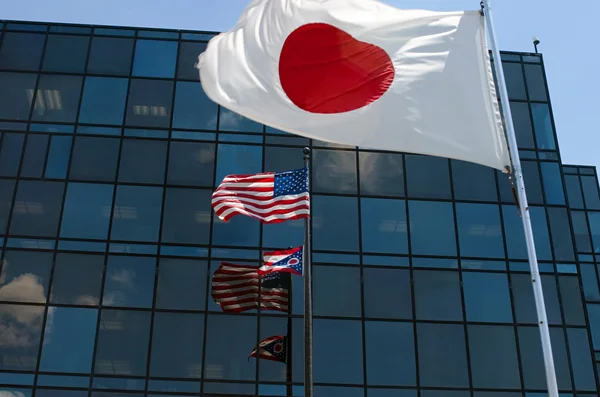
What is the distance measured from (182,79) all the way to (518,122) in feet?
36.2

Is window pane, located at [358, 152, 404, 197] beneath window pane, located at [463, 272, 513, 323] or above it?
above

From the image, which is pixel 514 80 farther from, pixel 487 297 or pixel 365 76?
pixel 365 76

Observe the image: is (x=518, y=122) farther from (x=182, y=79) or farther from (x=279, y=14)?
(x=279, y=14)

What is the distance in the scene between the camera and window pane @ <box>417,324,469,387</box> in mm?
19375

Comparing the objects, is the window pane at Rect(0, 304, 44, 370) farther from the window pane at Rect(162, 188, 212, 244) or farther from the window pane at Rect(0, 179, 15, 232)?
the window pane at Rect(162, 188, 212, 244)

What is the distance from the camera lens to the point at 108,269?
794 inches

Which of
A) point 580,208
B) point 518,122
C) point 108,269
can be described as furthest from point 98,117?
point 580,208

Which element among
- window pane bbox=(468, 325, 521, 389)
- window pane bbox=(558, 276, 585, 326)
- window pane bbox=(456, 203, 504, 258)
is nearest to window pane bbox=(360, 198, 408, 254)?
window pane bbox=(456, 203, 504, 258)

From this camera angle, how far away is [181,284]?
2008 centimetres

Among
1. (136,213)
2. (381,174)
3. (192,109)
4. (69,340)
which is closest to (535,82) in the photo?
(381,174)

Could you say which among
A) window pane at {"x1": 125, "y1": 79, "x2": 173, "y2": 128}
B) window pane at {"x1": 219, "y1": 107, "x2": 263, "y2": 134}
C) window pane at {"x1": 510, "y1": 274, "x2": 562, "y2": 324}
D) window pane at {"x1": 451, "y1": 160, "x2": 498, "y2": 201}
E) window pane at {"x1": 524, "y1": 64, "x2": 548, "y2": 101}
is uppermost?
window pane at {"x1": 524, "y1": 64, "x2": 548, "y2": 101}

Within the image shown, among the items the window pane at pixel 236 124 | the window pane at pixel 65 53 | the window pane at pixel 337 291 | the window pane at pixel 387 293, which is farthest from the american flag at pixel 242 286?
the window pane at pixel 65 53

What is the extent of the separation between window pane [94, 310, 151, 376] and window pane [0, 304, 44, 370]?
1665 millimetres

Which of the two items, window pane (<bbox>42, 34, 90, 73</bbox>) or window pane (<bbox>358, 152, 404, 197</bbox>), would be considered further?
window pane (<bbox>42, 34, 90, 73</bbox>)
